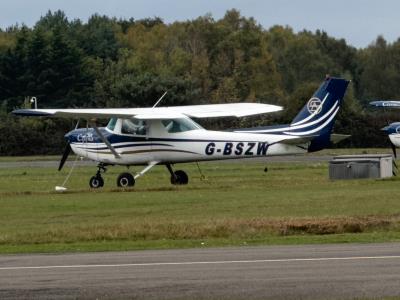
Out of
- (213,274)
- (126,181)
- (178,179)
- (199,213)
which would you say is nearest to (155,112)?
(178,179)

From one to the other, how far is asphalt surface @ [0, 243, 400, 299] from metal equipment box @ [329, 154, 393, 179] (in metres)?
16.6

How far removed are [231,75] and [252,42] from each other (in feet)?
16.0

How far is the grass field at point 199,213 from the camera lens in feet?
68.0

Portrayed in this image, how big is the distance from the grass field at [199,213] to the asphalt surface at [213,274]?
2020 mm

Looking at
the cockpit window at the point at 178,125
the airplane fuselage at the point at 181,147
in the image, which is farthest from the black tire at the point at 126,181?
the cockpit window at the point at 178,125

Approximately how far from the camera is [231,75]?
112 metres

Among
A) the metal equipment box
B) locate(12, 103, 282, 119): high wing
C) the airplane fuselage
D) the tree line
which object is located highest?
the tree line

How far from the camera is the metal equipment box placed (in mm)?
34781

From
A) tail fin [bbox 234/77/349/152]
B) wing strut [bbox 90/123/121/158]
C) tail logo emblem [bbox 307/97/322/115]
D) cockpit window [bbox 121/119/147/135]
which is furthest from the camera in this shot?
cockpit window [bbox 121/119/147/135]

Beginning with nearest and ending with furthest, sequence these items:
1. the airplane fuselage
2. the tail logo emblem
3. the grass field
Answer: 1. the grass field
2. the airplane fuselage
3. the tail logo emblem

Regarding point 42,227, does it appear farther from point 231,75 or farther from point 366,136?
point 231,75

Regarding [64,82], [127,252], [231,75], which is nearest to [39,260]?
[127,252]

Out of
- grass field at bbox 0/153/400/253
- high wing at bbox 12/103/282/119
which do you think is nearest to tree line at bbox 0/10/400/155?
high wing at bbox 12/103/282/119

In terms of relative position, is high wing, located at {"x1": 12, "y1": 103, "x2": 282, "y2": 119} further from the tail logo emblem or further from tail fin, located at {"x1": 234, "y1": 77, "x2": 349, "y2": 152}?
the tail logo emblem
